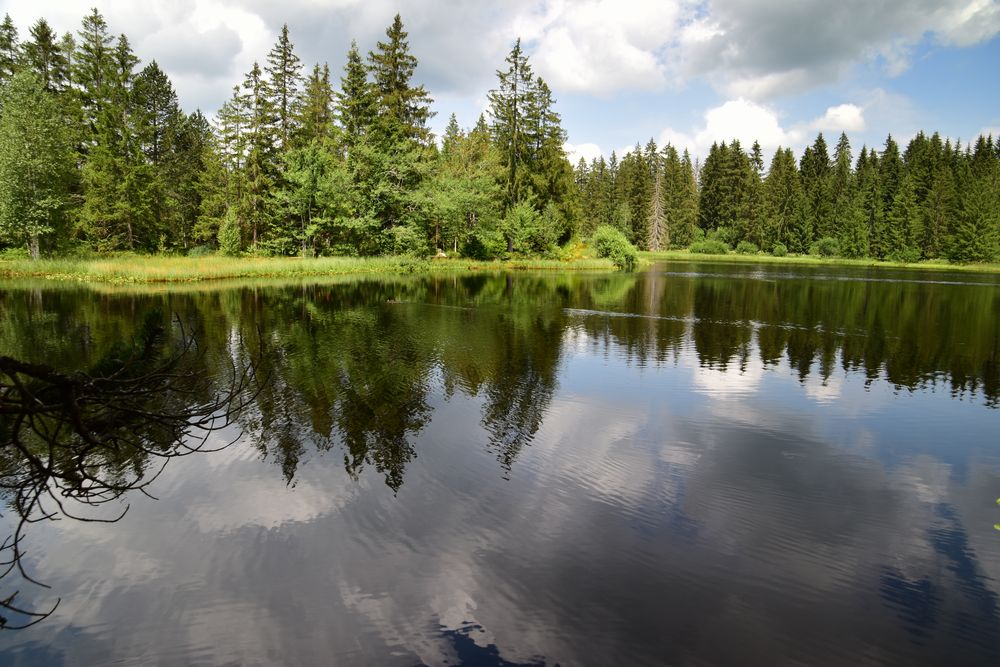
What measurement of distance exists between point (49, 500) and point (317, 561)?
5.12 meters

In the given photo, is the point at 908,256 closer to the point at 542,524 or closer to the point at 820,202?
the point at 820,202

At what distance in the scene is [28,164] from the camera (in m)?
40.2

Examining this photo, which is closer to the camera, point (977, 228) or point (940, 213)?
point (977, 228)

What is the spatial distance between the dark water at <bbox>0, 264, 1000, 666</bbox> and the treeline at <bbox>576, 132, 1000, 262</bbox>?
3520 inches

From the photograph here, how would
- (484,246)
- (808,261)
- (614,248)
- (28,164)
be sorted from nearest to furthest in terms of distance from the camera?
(28,164) → (484,246) → (614,248) → (808,261)

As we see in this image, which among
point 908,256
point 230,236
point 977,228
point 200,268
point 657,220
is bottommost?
point 200,268

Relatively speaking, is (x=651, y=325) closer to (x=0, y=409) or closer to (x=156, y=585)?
(x=156, y=585)

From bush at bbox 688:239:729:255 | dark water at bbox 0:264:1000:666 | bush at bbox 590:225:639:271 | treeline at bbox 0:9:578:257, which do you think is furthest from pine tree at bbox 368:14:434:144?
bush at bbox 688:239:729:255

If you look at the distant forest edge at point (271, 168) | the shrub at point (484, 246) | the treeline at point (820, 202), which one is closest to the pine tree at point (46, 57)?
the distant forest edge at point (271, 168)

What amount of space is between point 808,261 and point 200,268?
91.2 m

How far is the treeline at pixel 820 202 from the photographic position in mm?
90438

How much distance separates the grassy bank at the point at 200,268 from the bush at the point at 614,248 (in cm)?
1760

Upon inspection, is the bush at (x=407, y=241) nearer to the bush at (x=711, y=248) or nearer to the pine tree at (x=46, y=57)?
the pine tree at (x=46, y=57)

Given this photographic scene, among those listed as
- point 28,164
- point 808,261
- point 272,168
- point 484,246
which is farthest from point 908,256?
point 28,164
